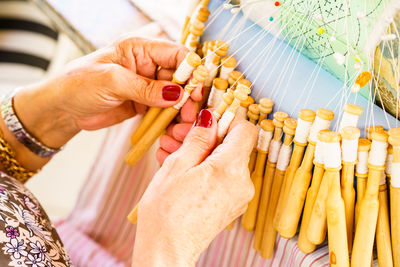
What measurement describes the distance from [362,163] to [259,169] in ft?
0.68

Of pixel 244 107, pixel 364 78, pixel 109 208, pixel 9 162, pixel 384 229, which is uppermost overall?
pixel 364 78

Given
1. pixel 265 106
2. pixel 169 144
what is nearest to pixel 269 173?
pixel 265 106

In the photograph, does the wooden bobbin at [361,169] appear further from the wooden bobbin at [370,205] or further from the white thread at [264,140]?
the white thread at [264,140]

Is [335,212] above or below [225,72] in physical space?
below

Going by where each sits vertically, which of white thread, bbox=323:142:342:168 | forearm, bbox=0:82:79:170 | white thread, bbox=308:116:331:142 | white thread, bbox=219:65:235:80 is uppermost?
white thread, bbox=219:65:235:80

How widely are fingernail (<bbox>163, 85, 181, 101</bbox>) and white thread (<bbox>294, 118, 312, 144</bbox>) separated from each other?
25 centimetres

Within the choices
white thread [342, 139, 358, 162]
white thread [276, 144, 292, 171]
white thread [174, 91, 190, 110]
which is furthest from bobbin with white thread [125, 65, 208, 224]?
white thread [342, 139, 358, 162]

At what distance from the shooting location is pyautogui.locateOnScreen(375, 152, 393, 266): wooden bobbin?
26.0 inches

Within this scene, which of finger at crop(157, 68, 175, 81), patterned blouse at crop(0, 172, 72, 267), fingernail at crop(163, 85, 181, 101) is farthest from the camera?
finger at crop(157, 68, 175, 81)

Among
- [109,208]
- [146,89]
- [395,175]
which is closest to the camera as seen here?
[395,175]

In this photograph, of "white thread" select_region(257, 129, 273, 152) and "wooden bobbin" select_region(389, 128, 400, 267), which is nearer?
"wooden bobbin" select_region(389, 128, 400, 267)

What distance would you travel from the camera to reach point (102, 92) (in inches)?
34.5

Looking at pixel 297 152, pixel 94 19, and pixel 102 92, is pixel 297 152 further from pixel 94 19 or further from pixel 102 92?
pixel 94 19

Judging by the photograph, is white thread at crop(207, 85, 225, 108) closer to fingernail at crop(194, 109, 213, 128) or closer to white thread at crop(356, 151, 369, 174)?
fingernail at crop(194, 109, 213, 128)
